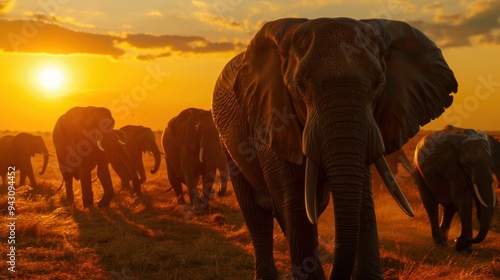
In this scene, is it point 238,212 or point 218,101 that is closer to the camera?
point 218,101

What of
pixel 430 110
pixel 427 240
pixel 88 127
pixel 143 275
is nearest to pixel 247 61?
pixel 430 110

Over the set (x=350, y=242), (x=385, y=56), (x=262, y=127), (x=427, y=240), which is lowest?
(x=427, y=240)

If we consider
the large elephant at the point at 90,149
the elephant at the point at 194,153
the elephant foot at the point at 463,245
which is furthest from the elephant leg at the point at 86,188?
the elephant foot at the point at 463,245

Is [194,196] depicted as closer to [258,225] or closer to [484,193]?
[484,193]

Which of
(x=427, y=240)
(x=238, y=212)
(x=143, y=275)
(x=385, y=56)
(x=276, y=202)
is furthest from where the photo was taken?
(x=238, y=212)

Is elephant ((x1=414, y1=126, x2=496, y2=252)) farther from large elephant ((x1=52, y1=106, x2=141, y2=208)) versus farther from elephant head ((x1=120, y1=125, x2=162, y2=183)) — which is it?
elephant head ((x1=120, y1=125, x2=162, y2=183))

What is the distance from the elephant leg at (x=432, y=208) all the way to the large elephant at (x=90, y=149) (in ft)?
24.0

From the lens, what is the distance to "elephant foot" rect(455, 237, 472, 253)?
11.0 m

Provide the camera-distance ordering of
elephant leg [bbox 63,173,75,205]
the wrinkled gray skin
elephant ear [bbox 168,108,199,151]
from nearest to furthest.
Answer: the wrinkled gray skin, elephant ear [bbox 168,108,199,151], elephant leg [bbox 63,173,75,205]

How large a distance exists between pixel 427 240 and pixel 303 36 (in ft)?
29.4

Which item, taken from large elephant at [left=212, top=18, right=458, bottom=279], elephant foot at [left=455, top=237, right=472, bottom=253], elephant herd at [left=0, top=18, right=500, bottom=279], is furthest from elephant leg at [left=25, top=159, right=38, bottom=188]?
large elephant at [left=212, top=18, right=458, bottom=279]

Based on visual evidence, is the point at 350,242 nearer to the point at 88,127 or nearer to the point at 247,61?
the point at 247,61

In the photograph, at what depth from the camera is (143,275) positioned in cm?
851

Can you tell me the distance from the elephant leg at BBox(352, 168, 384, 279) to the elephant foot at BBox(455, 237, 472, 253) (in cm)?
632
